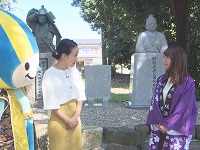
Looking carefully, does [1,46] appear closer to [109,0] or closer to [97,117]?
[97,117]

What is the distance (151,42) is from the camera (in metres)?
7.57

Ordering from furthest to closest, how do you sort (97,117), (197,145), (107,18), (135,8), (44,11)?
(107,18) → (135,8) → (44,11) → (97,117) → (197,145)

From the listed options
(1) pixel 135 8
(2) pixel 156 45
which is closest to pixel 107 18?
(1) pixel 135 8

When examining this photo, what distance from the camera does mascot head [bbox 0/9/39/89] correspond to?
2.12 metres

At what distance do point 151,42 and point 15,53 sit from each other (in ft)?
19.0

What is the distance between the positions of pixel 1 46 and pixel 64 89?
28.3 inches

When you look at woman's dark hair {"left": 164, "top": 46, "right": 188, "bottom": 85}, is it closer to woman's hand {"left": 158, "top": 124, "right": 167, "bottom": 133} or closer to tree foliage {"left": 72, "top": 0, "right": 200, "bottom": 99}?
woman's hand {"left": 158, "top": 124, "right": 167, "bottom": 133}

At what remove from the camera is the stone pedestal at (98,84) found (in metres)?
8.12

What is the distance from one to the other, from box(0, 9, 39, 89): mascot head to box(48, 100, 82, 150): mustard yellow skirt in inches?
20.7

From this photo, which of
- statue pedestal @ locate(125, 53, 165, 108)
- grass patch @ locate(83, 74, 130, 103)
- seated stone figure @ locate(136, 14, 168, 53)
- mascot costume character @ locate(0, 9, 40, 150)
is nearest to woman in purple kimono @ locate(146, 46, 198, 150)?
mascot costume character @ locate(0, 9, 40, 150)

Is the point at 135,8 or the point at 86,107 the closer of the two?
the point at 86,107

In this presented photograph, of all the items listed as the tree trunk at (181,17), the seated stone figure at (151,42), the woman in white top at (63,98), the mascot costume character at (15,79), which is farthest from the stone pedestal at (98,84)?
the mascot costume character at (15,79)

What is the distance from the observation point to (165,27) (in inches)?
499

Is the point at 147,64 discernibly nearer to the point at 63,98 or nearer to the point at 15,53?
the point at 63,98
